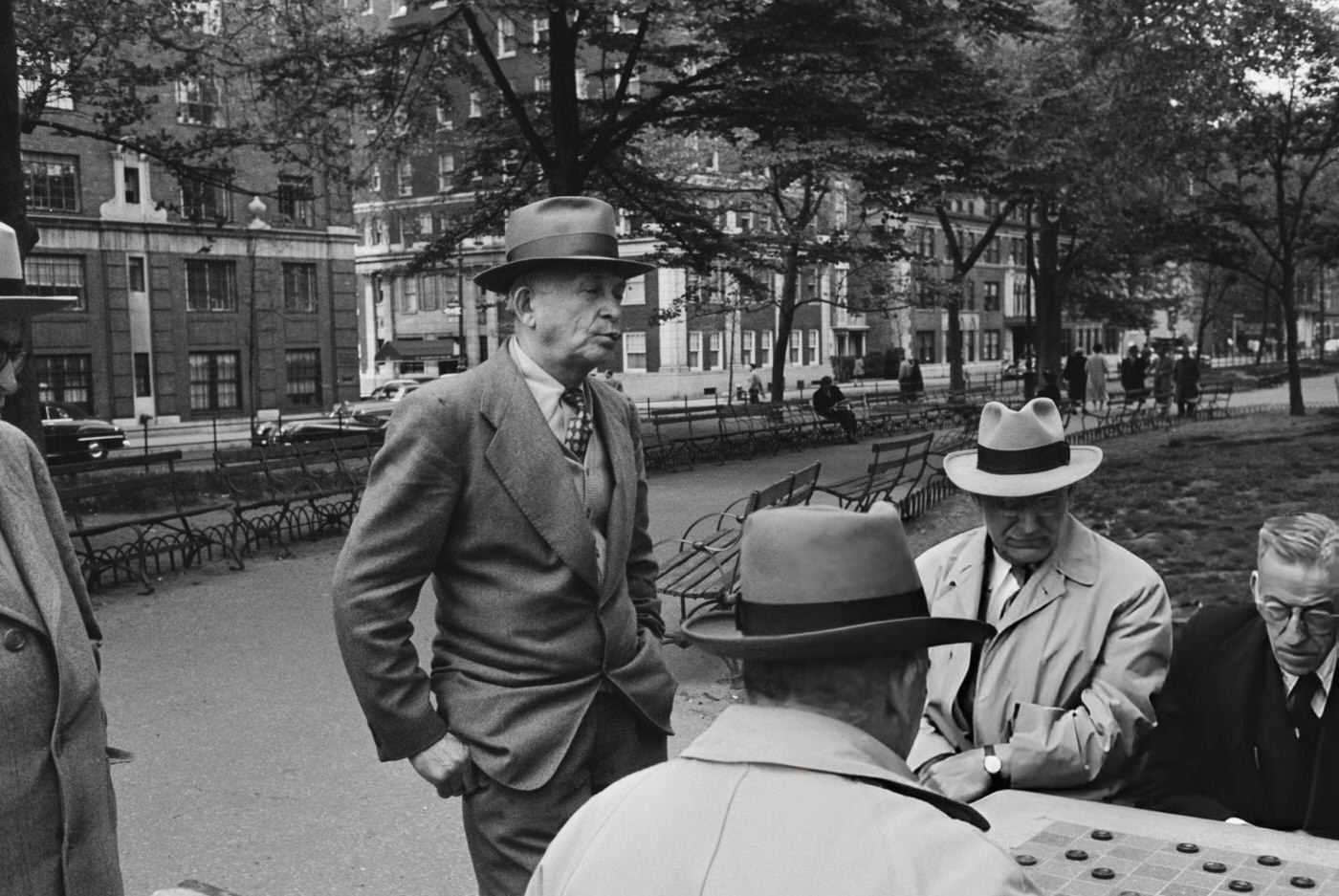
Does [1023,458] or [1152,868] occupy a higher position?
[1023,458]

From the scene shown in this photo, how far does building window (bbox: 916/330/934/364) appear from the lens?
3078 inches

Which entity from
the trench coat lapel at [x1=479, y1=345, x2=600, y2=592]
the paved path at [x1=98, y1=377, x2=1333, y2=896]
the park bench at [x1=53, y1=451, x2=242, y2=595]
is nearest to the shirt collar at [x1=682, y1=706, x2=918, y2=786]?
the trench coat lapel at [x1=479, y1=345, x2=600, y2=592]

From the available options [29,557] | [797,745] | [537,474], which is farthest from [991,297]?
[797,745]

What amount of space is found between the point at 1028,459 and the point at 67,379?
4454cm

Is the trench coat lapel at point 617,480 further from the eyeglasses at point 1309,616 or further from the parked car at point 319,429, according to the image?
the parked car at point 319,429

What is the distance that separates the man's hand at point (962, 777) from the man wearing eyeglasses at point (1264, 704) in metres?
0.78

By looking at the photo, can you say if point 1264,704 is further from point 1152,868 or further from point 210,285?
point 210,285

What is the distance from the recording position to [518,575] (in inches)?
131

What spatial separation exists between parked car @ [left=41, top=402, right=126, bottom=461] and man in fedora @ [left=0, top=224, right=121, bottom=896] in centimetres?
3040

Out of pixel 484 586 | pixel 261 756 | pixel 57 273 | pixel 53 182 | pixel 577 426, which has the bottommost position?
pixel 261 756

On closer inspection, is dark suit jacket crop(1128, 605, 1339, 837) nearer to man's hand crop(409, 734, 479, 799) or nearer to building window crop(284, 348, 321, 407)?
man's hand crop(409, 734, 479, 799)

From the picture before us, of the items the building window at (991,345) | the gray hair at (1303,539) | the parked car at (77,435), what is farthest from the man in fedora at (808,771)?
the building window at (991,345)

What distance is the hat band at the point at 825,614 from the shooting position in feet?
5.79

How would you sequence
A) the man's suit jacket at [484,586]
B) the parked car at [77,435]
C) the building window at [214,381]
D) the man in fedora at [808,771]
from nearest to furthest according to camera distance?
the man in fedora at [808,771], the man's suit jacket at [484,586], the parked car at [77,435], the building window at [214,381]
